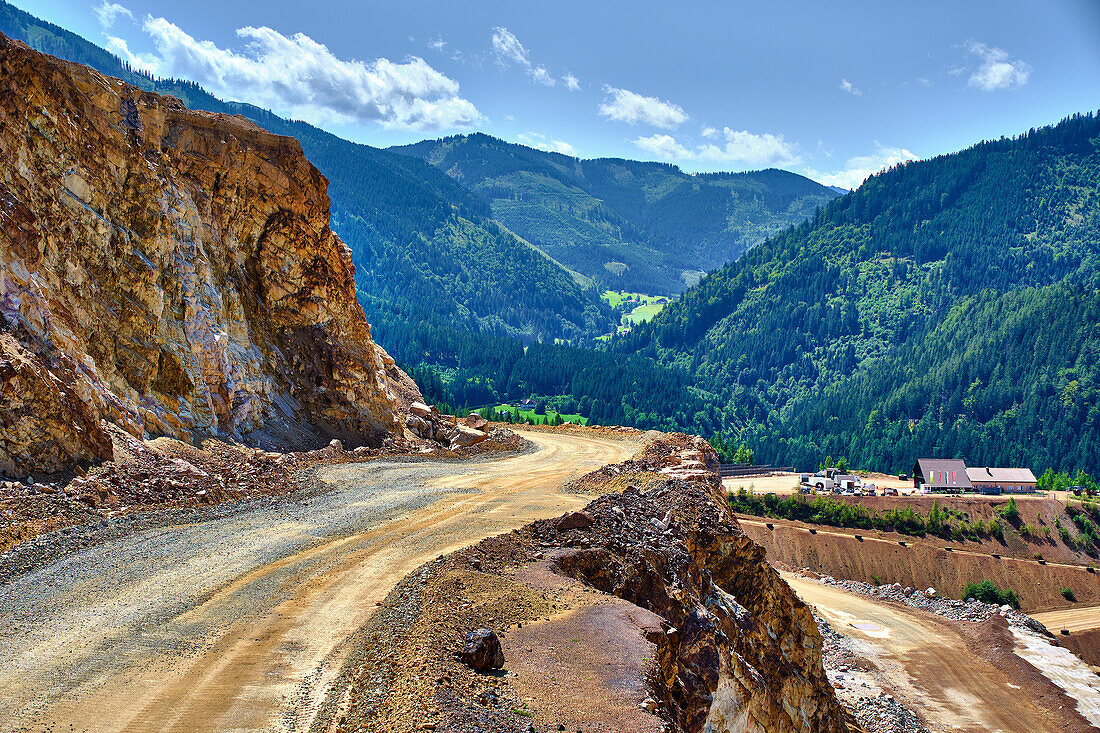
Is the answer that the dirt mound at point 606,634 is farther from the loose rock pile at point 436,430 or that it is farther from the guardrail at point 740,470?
the guardrail at point 740,470

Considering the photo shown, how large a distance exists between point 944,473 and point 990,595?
48.0 m

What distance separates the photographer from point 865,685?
4666 cm

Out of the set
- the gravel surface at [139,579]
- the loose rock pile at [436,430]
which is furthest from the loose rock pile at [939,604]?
the gravel surface at [139,579]

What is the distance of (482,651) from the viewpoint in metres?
10.5

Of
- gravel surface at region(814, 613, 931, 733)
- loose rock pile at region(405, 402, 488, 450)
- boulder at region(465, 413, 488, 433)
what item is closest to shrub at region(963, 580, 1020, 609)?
gravel surface at region(814, 613, 931, 733)

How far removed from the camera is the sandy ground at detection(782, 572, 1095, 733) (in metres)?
45.6

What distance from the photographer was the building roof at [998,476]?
121 meters

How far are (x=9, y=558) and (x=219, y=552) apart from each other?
3.61 metres

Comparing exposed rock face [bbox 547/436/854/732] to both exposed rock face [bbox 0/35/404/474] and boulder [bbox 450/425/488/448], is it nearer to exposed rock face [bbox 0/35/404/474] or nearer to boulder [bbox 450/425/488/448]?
exposed rock face [bbox 0/35/404/474]

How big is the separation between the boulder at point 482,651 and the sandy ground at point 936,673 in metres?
43.2

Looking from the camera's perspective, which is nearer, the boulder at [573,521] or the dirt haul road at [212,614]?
the dirt haul road at [212,614]

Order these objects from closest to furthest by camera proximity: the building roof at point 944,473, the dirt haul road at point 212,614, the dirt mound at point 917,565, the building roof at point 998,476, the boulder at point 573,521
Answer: the dirt haul road at point 212,614 < the boulder at point 573,521 < the dirt mound at point 917,565 < the building roof at point 944,473 < the building roof at point 998,476

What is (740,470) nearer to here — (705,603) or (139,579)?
(705,603)

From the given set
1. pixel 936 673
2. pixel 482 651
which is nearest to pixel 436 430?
pixel 482 651
